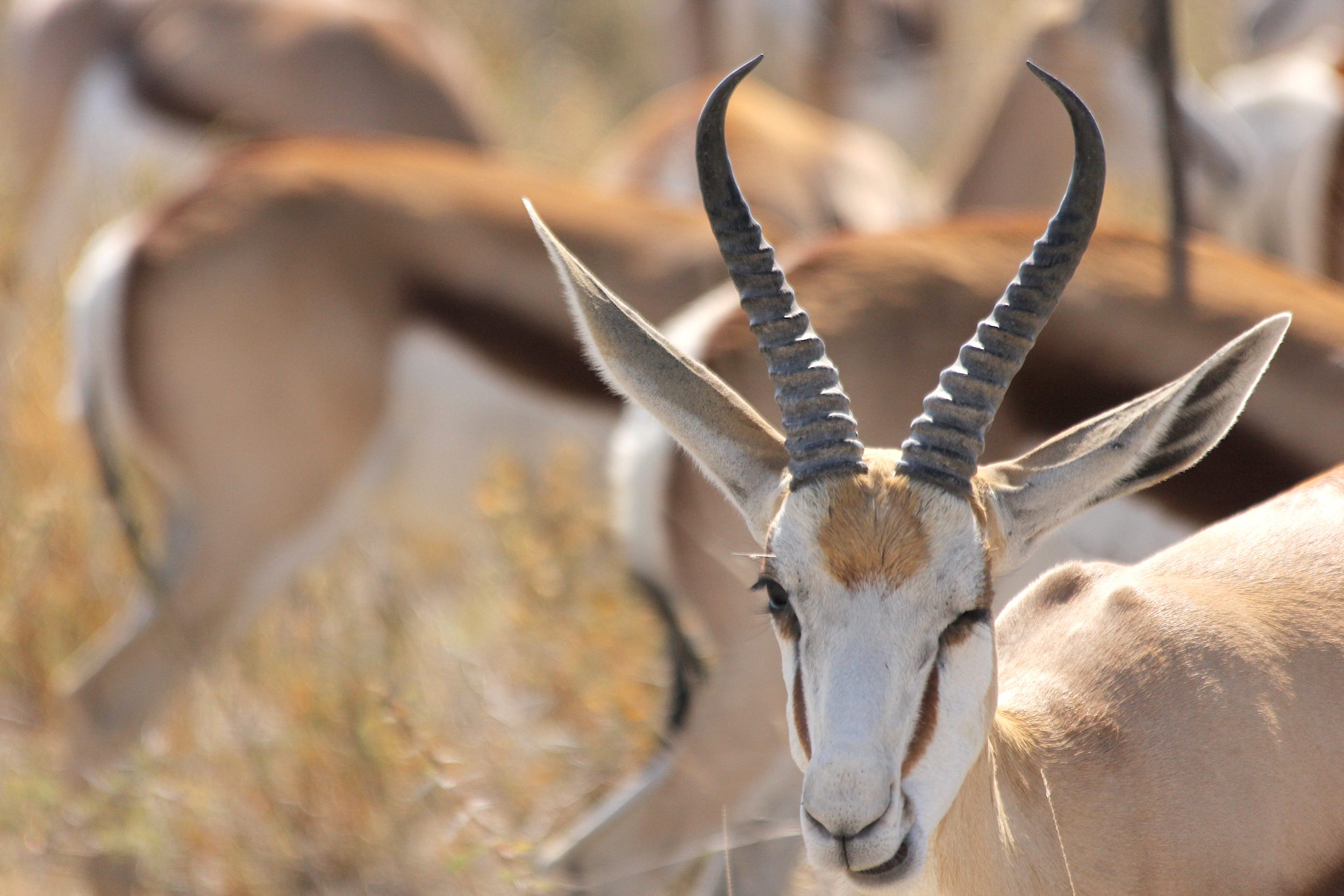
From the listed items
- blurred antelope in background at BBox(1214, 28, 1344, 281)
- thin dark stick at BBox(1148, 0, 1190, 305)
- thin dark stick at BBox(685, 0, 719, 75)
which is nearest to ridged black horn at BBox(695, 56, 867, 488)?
thin dark stick at BBox(1148, 0, 1190, 305)

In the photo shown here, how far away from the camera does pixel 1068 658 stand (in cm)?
217

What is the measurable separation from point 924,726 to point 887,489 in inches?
11.6

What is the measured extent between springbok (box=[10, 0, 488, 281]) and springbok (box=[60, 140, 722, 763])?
1.94m

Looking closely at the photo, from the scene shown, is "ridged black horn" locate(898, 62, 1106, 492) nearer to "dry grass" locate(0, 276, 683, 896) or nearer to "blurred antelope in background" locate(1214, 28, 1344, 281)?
"dry grass" locate(0, 276, 683, 896)

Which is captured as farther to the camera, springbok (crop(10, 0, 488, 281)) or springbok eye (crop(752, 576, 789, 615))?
springbok (crop(10, 0, 488, 281))

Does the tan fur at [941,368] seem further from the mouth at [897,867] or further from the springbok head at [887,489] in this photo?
the mouth at [897,867]

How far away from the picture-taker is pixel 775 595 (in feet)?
6.14

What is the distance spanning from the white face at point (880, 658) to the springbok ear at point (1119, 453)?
0.44 ft

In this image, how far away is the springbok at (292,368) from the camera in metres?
3.70

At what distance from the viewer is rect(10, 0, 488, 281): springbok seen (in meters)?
5.79

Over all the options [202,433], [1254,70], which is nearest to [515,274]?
[202,433]

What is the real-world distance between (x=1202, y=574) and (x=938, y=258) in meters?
1.06

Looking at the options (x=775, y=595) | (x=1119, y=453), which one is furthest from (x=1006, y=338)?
(x=775, y=595)

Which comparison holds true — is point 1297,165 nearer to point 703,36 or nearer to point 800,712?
point 703,36
